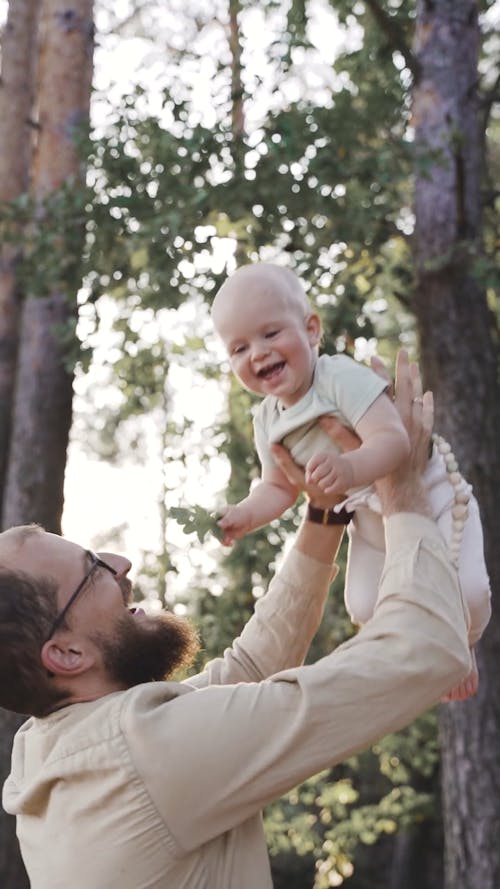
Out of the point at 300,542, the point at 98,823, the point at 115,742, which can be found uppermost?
the point at 300,542

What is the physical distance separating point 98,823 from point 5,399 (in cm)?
695

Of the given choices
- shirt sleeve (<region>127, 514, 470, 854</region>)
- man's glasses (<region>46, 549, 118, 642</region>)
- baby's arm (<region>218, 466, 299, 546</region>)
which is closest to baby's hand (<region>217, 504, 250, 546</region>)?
baby's arm (<region>218, 466, 299, 546</region>)

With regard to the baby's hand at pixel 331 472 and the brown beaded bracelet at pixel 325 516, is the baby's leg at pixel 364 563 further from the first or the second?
the baby's hand at pixel 331 472

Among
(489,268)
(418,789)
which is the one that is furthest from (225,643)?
(418,789)

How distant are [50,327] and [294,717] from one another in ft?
21.9

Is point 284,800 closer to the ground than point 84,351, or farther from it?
closer to the ground

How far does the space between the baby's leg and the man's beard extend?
0.48 metres

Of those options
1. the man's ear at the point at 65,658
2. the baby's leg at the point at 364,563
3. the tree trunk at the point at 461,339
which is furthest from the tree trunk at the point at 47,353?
the man's ear at the point at 65,658

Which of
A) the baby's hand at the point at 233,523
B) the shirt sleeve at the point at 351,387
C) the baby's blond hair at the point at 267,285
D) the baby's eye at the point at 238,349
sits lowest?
the baby's hand at the point at 233,523

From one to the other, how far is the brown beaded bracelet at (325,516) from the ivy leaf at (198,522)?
266 millimetres

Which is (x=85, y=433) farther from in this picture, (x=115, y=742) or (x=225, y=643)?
(x=115, y=742)

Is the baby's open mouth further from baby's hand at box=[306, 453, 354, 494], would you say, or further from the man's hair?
the man's hair

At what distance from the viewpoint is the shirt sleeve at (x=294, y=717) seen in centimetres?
245

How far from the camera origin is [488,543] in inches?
281
